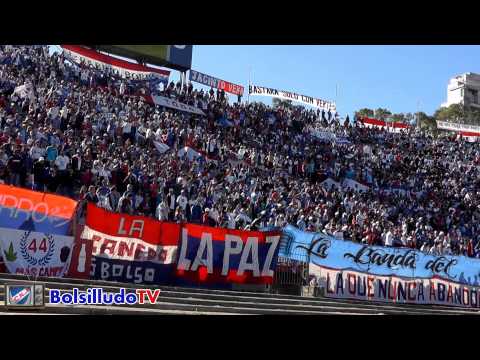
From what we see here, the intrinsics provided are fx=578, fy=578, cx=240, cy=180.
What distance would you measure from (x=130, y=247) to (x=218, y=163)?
8.24 metres

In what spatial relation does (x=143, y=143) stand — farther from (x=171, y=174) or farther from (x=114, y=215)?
(x=114, y=215)

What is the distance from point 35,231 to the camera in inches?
317

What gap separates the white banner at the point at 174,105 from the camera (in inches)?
779

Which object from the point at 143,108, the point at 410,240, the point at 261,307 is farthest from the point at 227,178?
the point at 261,307

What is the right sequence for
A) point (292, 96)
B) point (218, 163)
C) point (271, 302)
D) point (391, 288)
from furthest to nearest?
point (292, 96), point (218, 163), point (391, 288), point (271, 302)

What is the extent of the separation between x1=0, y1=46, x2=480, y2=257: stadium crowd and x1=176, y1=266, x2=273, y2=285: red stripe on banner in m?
2.02

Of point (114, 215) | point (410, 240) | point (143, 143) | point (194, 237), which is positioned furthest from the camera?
point (410, 240)

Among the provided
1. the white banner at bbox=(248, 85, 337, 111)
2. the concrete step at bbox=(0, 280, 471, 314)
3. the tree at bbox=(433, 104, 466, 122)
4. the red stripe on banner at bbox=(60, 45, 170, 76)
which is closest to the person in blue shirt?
the concrete step at bbox=(0, 280, 471, 314)

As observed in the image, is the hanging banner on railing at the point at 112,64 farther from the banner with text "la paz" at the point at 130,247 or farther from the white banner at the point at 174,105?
the banner with text "la paz" at the point at 130,247

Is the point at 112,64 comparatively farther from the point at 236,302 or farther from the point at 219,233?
the point at 236,302

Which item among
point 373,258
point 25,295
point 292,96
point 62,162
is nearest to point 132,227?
point 62,162

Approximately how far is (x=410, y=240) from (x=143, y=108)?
882 cm

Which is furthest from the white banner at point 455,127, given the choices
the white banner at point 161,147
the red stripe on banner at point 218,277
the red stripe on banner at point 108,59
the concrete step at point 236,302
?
the red stripe on banner at point 218,277
